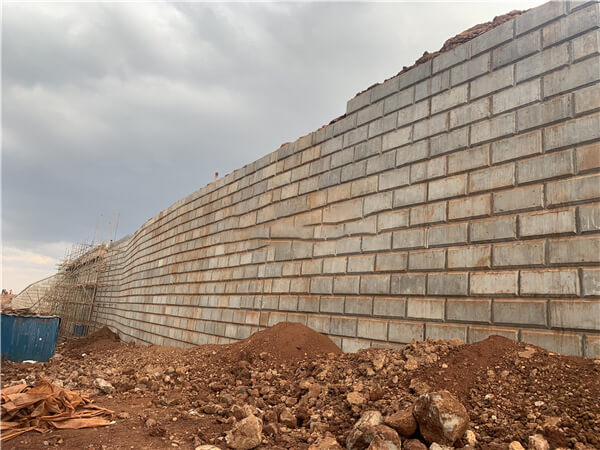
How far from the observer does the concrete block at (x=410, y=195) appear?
469 cm

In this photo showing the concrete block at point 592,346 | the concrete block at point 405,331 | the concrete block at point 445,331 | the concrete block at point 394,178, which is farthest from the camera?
the concrete block at point 394,178

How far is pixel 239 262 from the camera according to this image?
8070 mm

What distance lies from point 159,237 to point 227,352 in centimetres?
790

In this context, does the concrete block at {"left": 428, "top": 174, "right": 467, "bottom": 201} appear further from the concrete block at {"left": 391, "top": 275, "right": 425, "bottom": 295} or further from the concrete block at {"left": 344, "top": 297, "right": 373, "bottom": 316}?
the concrete block at {"left": 344, "top": 297, "right": 373, "bottom": 316}

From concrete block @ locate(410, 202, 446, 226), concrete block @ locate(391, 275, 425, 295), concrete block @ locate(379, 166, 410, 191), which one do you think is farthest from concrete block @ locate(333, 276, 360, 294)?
concrete block @ locate(379, 166, 410, 191)

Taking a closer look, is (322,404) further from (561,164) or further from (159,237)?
(159,237)

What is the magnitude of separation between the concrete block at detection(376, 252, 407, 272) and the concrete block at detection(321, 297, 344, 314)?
→ 77 cm

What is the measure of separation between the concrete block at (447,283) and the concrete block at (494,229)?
1.34 ft

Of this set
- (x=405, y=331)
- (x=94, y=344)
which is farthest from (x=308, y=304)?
(x=94, y=344)

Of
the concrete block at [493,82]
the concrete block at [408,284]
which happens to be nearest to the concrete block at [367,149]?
the concrete block at [493,82]

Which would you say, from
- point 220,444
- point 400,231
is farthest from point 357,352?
point 220,444

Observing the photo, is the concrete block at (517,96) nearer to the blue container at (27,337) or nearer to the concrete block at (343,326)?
the concrete block at (343,326)

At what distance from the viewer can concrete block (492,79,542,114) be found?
12.7 ft

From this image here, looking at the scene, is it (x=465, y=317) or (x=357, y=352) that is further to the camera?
(x=357, y=352)
